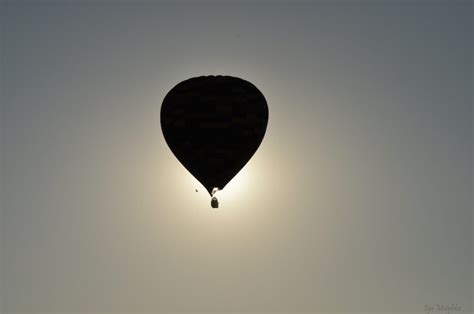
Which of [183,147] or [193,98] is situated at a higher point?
[193,98]

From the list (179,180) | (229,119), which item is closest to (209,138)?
(229,119)

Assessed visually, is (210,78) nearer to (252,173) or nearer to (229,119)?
(229,119)

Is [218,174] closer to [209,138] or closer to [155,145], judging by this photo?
[209,138]

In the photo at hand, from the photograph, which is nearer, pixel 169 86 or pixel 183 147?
pixel 183 147

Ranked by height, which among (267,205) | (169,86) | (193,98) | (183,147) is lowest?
(267,205)
